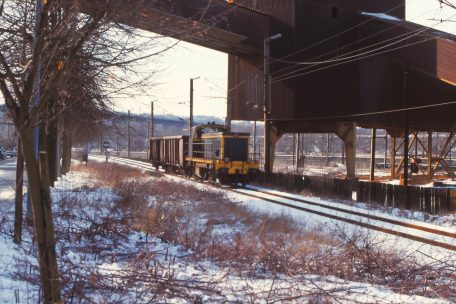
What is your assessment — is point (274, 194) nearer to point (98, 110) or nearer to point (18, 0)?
point (98, 110)

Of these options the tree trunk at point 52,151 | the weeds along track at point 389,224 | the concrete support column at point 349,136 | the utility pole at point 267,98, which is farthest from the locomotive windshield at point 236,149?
the tree trunk at point 52,151

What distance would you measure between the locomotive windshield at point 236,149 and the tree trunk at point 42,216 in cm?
2554

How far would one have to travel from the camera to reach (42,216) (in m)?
4.52

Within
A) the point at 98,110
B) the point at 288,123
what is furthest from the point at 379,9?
the point at 98,110

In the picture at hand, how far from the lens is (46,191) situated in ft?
14.8

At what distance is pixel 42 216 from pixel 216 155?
26257 millimetres

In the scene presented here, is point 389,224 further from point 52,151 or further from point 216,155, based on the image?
point 216,155

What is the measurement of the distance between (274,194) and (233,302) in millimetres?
19948

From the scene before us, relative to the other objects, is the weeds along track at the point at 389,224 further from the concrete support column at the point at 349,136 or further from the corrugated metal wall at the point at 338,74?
the concrete support column at the point at 349,136

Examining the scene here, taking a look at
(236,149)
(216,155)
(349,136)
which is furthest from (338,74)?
(216,155)

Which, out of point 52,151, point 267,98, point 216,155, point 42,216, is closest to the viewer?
point 42,216

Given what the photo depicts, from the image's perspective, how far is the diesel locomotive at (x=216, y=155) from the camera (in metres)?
30.3

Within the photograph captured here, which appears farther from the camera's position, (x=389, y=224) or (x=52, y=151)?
(x=52, y=151)

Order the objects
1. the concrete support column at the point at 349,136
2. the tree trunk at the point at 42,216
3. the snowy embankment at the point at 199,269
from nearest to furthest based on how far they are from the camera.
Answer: the tree trunk at the point at 42,216 < the snowy embankment at the point at 199,269 < the concrete support column at the point at 349,136
